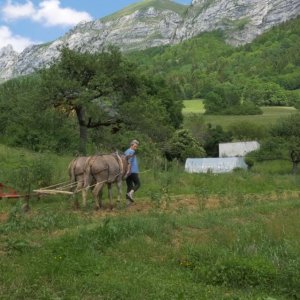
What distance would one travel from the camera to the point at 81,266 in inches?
327

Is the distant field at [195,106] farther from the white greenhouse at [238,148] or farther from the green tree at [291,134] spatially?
the green tree at [291,134]

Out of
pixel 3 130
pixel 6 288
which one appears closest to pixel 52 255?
pixel 6 288

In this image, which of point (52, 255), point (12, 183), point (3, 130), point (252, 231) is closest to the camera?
point (52, 255)

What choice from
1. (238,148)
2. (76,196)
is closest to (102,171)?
(76,196)

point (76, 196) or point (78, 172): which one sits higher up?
point (78, 172)

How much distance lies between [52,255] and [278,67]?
178 metres

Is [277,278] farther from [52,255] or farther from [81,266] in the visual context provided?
[52,255]

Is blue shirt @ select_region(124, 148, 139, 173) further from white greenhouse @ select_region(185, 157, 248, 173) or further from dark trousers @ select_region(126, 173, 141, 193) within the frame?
white greenhouse @ select_region(185, 157, 248, 173)

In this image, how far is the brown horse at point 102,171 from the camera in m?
14.8

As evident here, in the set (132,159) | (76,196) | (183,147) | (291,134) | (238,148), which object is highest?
(132,159)

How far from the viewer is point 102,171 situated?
1492 cm

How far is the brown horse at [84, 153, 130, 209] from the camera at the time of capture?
1481cm

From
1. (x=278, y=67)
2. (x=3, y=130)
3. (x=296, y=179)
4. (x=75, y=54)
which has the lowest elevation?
(x=296, y=179)

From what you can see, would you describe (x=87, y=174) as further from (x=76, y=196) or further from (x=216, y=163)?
(x=216, y=163)
